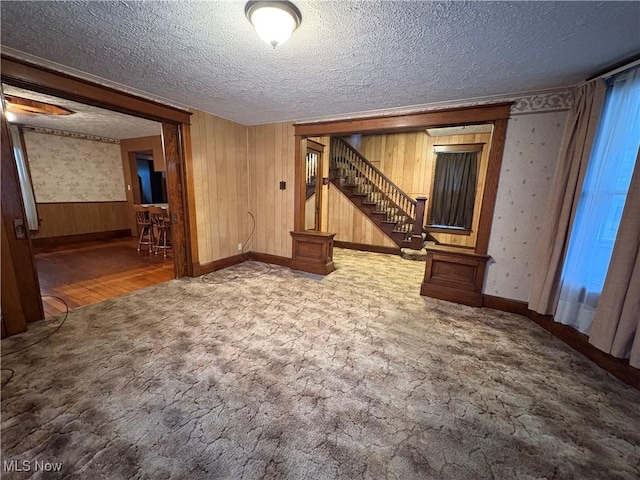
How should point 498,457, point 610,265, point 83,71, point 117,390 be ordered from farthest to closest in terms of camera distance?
point 83,71 → point 610,265 → point 117,390 → point 498,457

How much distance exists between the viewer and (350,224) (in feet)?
21.0

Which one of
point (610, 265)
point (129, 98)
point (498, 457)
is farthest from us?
point (129, 98)

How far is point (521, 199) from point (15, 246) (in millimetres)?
5333

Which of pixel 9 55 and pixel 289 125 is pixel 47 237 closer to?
pixel 9 55

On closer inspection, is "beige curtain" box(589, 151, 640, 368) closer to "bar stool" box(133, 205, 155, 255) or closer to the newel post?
the newel post

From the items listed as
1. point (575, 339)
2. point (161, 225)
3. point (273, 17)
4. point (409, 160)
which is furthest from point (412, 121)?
point (161, 225)

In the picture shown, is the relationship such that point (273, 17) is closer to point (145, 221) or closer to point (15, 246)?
point (15, 246)

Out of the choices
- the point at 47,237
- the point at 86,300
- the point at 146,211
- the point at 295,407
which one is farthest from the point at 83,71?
the point at 47,237

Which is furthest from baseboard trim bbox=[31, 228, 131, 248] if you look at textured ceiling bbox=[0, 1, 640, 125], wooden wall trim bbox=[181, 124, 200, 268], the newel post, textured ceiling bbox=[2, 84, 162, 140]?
the newel post

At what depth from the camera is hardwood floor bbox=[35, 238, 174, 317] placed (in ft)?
10.4

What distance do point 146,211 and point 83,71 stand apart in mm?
3246

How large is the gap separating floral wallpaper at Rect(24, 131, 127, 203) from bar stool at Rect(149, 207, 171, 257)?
8.50 ft

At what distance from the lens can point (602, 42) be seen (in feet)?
5.91

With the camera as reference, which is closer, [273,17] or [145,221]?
[273,17]
